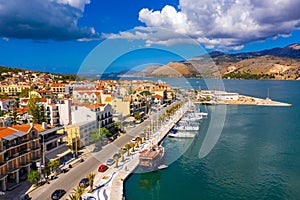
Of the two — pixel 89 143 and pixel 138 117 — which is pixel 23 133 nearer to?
pixel 89 143

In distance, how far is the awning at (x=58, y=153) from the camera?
28.9 ft

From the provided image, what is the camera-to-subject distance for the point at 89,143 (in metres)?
11.3

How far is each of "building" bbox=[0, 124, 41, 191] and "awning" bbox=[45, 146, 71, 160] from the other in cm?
58

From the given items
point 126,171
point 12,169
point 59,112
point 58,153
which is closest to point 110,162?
point 126,171

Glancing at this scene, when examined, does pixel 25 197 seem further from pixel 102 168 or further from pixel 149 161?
pixel 149 161

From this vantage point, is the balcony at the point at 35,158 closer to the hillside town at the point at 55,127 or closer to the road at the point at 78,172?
the hillside town at the point at 55,127

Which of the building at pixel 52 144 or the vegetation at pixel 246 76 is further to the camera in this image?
the vegetation at pixel 246 76

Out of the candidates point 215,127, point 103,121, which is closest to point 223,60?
point 215,127

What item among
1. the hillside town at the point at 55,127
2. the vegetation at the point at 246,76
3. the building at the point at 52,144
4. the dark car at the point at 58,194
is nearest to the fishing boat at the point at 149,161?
the hillside town at the point at 55,127

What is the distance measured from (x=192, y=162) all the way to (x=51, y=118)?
23.6ft

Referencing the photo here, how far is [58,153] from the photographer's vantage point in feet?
30.6

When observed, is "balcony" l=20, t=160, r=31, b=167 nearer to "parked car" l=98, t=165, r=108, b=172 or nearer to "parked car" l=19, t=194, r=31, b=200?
"parked car" l=19, t=194, r=31, b=200

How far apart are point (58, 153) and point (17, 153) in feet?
6.57

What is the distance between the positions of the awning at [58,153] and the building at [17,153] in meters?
0.58
